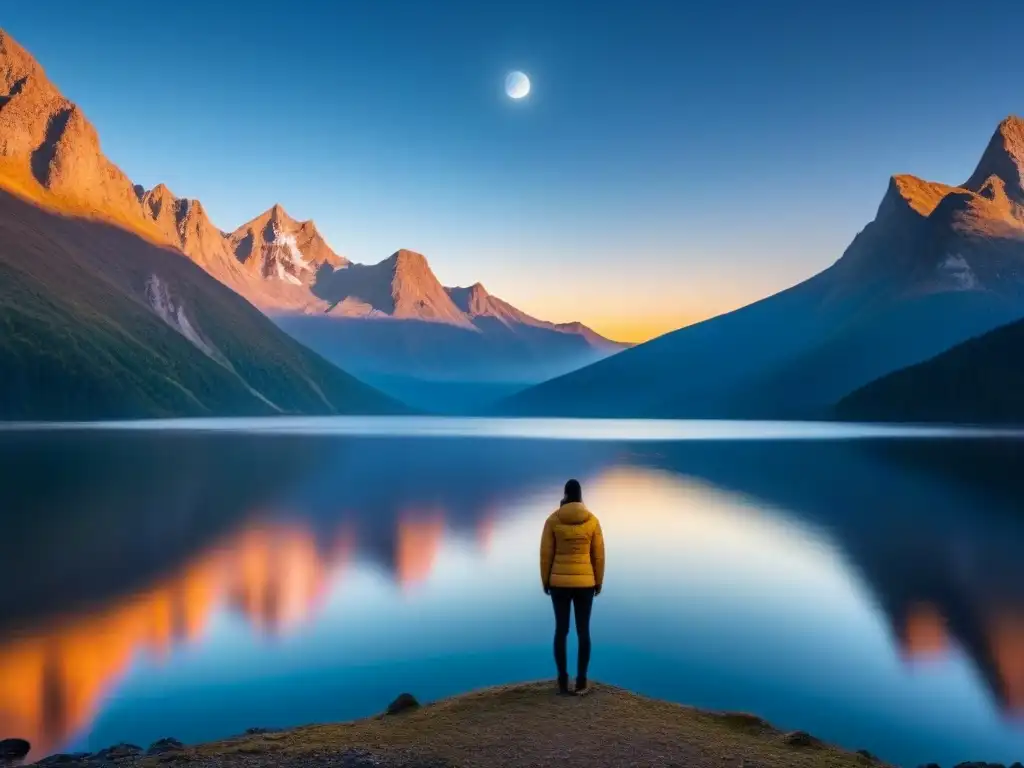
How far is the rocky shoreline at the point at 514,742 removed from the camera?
11234 millimetres

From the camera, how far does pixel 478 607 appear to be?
25.1m

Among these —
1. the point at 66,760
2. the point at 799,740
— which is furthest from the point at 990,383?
the point at 66,760

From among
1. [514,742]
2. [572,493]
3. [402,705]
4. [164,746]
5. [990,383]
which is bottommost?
[164,746]

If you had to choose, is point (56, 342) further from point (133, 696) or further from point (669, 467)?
point (133, 696)

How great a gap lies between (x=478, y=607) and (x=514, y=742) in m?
13.5

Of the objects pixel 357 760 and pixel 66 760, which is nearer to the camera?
pixel 357 760

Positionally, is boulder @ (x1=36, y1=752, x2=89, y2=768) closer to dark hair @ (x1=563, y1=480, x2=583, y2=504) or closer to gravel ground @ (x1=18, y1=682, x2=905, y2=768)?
gravel ground @ (x1=18, y1=682, x2=905, y2=768)

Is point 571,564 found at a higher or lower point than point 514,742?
higher

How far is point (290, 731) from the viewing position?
1356 centimetres

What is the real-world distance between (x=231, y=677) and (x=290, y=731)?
5034 mm

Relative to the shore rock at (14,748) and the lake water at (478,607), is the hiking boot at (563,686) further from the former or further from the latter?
the shore rock at (14,748)

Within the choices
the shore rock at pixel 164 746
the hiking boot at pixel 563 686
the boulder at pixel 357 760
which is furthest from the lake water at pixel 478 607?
the boulder at pixel 357 760

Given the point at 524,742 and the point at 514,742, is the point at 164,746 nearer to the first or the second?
the point at 514,742

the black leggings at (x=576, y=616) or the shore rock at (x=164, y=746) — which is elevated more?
the black leggings at (x=576, y=616)
